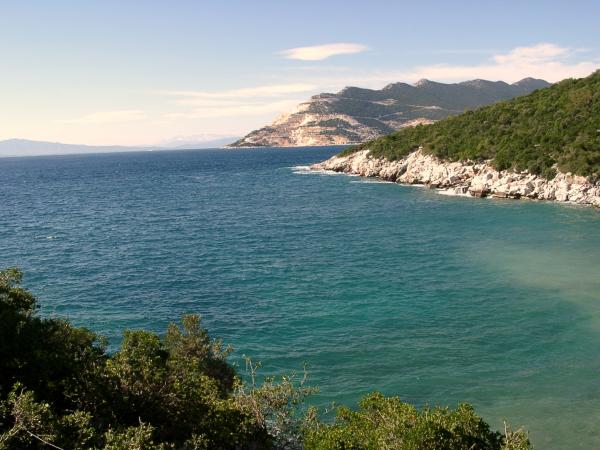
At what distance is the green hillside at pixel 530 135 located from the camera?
81500 mm

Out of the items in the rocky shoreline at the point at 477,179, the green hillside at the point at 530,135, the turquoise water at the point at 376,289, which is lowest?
the turquoise water at the point at 376,289

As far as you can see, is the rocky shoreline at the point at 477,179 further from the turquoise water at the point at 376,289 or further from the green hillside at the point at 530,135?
the turquoise water at the point at 376,289

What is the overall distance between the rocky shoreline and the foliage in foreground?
6737 centimetres

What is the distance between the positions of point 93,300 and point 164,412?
26.7 m

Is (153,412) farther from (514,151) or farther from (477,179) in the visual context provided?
(514,151)

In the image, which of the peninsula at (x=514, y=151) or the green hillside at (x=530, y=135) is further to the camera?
the green hillside at (x=530, y=135)

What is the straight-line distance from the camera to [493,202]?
7956cm

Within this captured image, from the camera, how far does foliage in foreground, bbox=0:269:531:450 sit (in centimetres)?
1300

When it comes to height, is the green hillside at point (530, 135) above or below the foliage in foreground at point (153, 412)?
above

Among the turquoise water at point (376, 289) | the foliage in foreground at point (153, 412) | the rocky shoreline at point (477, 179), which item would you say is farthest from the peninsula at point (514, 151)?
the foliage in foreground at point (153, 412)

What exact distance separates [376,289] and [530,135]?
227 ft

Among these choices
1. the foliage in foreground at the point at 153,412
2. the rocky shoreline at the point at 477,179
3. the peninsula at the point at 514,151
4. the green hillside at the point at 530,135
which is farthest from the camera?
the green hillside at the point at 530,135

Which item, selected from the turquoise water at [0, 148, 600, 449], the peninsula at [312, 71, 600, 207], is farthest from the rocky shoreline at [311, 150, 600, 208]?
the turquoise water at [0, 148, 600, 449]

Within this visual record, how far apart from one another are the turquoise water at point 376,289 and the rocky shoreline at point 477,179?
5121 millimetres
